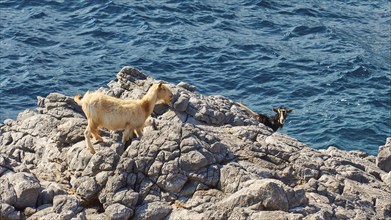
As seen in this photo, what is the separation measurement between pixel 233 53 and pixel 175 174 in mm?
25736

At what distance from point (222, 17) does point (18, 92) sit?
16.3m

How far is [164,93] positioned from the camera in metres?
20.6

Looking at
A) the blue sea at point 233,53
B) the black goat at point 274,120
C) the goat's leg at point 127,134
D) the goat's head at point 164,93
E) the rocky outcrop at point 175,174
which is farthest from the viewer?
the blue sea at point 233,53

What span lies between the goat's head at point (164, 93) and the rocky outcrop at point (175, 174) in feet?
2.99

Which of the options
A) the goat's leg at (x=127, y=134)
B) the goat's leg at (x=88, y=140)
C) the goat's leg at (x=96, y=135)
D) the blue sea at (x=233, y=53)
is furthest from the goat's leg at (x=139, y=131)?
the blue sea at (x=233, y=53)

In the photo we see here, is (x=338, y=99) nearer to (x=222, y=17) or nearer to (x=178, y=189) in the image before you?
(x=222, y=17)

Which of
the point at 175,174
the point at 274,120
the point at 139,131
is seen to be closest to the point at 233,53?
the point at 274,120

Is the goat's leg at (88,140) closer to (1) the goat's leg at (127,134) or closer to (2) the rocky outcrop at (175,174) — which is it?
(2) the rocky outcrop at (175,174)

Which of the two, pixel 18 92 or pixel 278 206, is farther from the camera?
pixel 18 92

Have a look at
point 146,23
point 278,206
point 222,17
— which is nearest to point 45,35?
point 146,23

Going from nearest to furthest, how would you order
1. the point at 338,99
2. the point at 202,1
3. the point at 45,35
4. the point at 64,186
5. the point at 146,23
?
the point at 64,186 < the point at 338,99 < the point at 45,35 < the point at 146,23 < the point at 202,1

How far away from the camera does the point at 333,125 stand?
3534cm

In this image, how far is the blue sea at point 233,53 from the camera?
36.5 metres

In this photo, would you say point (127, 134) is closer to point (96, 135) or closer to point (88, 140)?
point (96, 135)
